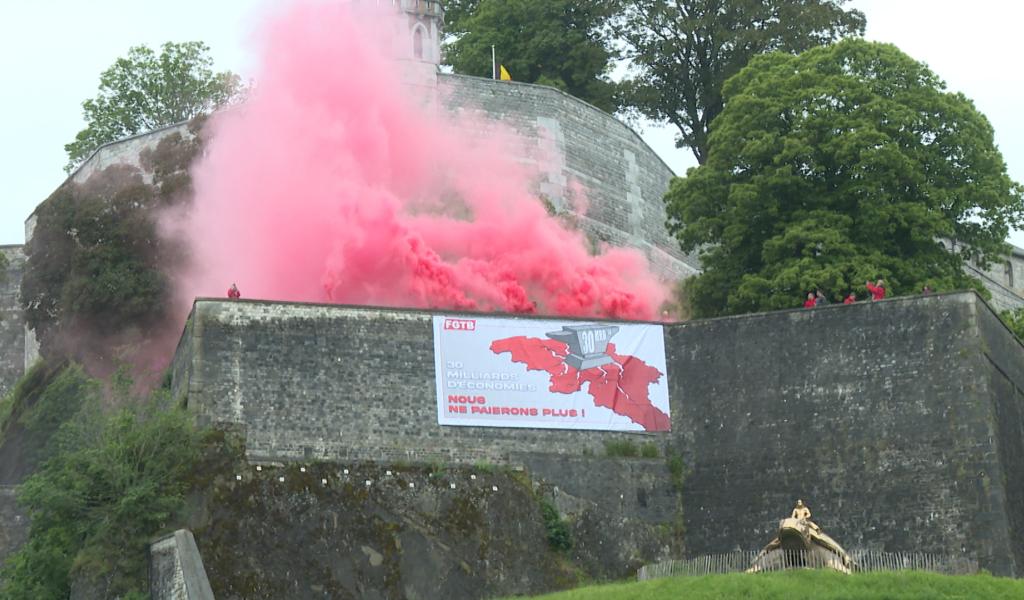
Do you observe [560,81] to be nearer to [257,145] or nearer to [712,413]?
[257,145]

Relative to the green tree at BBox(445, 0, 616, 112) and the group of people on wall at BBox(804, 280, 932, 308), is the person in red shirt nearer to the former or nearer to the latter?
the group of people on wall at BBox(804, 280, 932, 308)

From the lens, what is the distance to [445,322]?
49.0 meters

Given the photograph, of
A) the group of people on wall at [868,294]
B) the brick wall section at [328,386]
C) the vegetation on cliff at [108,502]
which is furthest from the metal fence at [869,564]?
the vegetation on cliff at [108,502]

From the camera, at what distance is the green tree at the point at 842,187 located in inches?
2056

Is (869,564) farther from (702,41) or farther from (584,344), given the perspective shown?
(702,41)

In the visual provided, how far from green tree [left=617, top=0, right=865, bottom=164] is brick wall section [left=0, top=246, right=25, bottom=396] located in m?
17.7

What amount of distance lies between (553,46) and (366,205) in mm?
15695

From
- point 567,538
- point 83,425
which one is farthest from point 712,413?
point 83,425

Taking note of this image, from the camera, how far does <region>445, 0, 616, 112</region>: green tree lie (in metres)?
66.6

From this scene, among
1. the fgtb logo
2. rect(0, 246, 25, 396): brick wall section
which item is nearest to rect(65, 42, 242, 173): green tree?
rect(0, 246, 25, 396): brick wall section

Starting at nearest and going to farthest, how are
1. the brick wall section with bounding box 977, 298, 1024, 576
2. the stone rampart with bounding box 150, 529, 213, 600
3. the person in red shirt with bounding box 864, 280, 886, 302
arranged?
the stone rampart with bounding box 150, 529, 213, 600 → the brick wall section with bounding box 977, 298, 1024, 576 → the person in red shirt with bounding box 864, 280, 886, 302

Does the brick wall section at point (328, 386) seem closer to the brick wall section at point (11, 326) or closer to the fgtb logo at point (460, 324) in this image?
the fgtb logo at point (460, 324)

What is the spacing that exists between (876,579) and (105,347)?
21.8m

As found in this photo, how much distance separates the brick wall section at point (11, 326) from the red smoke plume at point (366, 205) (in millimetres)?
11290
